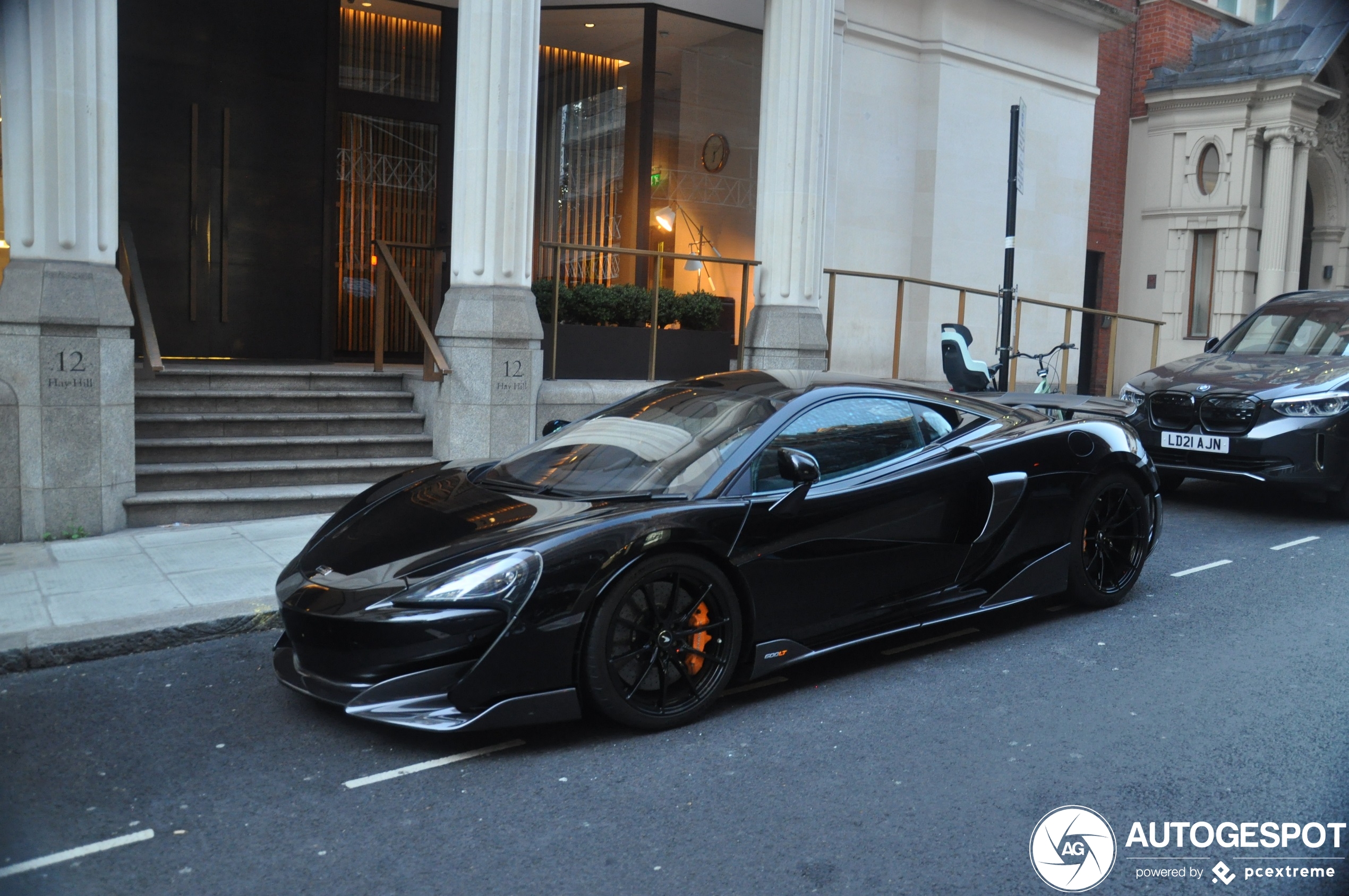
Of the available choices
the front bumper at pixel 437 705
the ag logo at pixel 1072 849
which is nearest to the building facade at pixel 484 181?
the front bumper at pixel 437 705

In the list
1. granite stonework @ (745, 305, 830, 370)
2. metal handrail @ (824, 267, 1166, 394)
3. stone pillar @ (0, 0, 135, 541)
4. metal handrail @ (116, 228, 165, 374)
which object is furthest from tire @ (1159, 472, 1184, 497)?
stone pillar @ (0, 0, 135, 541)

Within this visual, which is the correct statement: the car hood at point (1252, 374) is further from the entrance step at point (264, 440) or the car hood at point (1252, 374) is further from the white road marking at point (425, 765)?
the white road marking at point (425, 765)

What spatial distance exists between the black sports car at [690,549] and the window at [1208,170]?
16.5m

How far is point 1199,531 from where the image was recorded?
8.55m

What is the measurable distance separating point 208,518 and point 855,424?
514 cm

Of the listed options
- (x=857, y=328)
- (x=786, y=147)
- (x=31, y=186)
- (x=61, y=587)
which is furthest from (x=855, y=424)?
(x=857, y=328)

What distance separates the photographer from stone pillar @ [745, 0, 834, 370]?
439 inches

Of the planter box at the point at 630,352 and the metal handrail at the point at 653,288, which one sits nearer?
the metal handrail at the point at 653,288

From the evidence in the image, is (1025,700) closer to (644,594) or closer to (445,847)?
(644,594)

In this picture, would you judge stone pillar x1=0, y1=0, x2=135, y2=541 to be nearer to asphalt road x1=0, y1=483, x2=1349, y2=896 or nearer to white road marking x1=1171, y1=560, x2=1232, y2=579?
asphalt road x1=0, y1=483, x2=1349, y2=896

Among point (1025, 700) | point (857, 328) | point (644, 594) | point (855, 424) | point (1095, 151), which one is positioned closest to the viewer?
point (644, 594)

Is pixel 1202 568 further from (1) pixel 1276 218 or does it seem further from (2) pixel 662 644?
(1) pixel 1276 218

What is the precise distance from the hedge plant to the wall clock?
2756mm

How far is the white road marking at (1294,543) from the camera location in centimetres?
793
